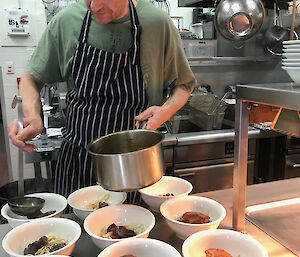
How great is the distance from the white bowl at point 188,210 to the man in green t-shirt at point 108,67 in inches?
14.5

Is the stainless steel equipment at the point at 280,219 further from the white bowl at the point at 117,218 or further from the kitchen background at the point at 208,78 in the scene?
the kitchen background at the point at 208,78

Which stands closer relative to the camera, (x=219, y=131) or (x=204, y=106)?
(x=219, y=131)

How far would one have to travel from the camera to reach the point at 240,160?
0.90 meters

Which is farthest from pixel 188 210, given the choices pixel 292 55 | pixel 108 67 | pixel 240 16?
pixel 240 16

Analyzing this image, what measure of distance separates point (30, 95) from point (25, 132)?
0.83 feet

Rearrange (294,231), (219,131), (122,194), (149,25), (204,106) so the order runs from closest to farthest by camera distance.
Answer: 1. (294,231)
2. (122,194)
3. (149,25)
4. (219,131)
5. (204,106)

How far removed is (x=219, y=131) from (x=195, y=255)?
196 centimetres

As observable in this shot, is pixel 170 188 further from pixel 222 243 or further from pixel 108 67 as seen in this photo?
pixel 108 67

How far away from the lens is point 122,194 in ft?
3.52

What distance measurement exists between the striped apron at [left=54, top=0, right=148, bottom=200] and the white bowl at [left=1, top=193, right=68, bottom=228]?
1.07 feet

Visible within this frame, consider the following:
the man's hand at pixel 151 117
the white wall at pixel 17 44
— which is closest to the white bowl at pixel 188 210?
the man's hand at pixel 151 117

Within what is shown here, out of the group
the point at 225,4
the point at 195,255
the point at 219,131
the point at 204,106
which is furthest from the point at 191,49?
the point at 195,255

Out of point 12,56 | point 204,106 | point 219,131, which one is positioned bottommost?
point 219,131

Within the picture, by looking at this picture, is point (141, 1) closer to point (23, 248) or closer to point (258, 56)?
point (23, 248)
